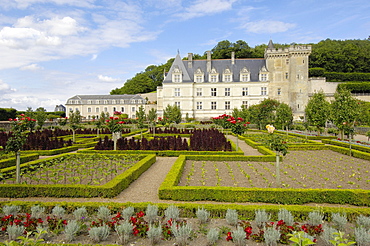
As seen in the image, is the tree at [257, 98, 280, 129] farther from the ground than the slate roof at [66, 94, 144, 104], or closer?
closer

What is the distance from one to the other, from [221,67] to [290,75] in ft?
42.9

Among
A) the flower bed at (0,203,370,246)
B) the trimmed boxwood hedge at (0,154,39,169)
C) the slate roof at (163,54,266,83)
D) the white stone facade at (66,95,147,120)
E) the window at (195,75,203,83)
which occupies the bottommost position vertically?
the flower bed at (0,203,370,246)

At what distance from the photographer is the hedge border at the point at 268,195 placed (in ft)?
22.4

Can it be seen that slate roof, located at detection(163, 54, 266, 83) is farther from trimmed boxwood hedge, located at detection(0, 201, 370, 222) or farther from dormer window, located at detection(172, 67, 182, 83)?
trimmed boxwood hedge, located at detection(0, 201, 370, 222)

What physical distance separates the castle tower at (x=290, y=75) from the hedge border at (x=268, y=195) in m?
41.2

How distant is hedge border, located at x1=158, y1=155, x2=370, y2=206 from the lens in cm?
683

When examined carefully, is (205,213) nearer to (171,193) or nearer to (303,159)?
(171,193)

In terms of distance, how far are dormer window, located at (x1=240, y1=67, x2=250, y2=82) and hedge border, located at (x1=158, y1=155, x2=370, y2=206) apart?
Answer: 1627 inches

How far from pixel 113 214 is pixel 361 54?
222ft

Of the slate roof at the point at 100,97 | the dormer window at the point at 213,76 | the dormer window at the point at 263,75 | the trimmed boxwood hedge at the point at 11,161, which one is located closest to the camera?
the trimmed boxwood hedge at the point at 11,161

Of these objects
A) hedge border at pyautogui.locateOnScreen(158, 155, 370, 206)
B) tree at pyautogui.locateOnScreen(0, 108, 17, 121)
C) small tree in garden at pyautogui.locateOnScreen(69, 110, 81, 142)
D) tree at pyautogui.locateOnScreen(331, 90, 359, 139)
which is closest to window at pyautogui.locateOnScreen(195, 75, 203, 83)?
small tree in garden at pyautogui.locateOnScreen(69, 110, 81, 142)

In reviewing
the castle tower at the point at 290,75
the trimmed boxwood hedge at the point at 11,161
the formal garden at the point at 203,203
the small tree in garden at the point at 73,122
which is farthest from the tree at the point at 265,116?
the trimmed boxwood hedge at the point at 11,161

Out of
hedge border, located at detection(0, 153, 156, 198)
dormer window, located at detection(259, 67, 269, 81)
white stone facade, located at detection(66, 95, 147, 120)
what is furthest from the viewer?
white stone facade, located at detection(66, 95, 147, 120)

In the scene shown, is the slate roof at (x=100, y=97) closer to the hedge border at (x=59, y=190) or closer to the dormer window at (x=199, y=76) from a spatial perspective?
the dormer window at (x=199, y=76)
